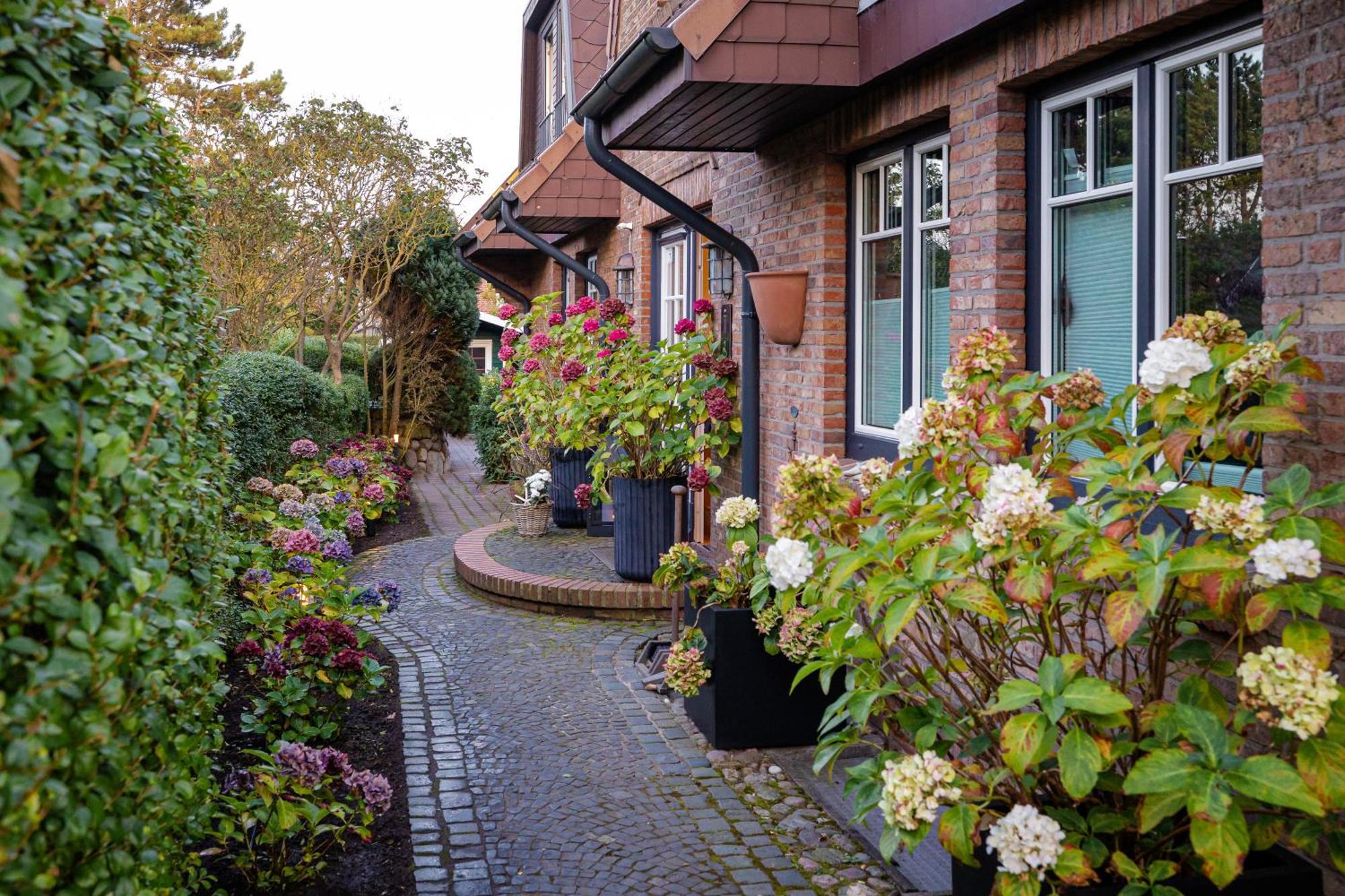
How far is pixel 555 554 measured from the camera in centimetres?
929

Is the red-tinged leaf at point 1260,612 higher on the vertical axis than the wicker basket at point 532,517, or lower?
higher

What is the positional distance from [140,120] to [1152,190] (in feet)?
10.2

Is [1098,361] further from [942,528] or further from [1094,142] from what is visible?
[942,528]

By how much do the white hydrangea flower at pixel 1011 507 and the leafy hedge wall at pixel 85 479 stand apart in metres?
1.71

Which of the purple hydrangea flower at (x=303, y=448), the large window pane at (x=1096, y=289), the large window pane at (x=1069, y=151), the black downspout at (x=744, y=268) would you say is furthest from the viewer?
the purple hydrangea flower at (x=303, y=448)

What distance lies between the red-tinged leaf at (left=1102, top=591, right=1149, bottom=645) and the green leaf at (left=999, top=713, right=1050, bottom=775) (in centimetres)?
26

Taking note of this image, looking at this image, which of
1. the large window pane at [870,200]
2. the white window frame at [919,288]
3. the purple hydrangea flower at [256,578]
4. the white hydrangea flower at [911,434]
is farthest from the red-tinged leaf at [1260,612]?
the purple hydrangea flower at [256,578]

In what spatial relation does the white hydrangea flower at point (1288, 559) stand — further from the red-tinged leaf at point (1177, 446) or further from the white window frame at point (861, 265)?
the white window frame at point (861, 265)

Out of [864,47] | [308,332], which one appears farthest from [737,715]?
[308,332]

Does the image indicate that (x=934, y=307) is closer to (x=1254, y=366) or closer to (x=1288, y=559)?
(x=1254, y=366)

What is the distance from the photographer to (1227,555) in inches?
95.9

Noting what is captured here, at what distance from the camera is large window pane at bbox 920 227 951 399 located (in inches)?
210

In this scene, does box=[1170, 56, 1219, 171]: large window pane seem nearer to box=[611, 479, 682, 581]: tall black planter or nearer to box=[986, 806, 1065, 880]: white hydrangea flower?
box=[986, 806, 1065, 880]: white hydrangea flower

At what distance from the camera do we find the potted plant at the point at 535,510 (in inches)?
395
